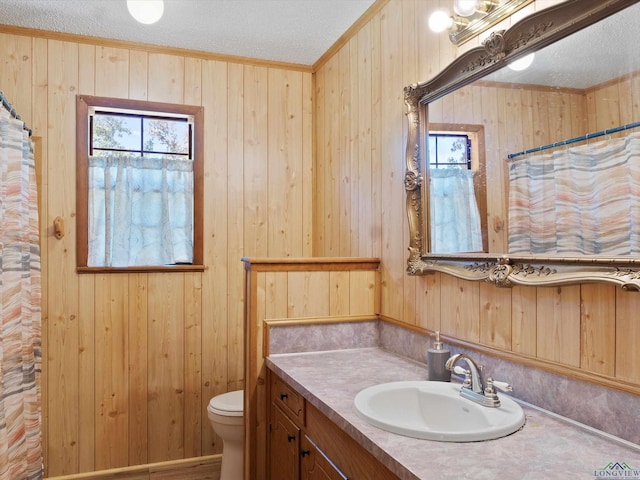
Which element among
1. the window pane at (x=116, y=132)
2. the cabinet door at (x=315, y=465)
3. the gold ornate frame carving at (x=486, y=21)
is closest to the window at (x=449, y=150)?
the gold ornate frame carving at (x=486, y=21)

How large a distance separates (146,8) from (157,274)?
154 centimetres

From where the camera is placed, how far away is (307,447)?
1759 mm

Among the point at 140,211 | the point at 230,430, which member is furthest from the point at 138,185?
the point at 230,430

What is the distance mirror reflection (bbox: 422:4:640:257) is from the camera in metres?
1.22

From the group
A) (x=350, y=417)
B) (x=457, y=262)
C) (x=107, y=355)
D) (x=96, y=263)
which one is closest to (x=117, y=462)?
(x=107, y=355)

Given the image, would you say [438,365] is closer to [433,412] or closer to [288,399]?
[433,412]

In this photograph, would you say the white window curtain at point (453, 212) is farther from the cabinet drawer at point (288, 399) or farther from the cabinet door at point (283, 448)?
the cabinet door at point (283, 448)

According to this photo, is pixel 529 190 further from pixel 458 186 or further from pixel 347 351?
pixel 347 351

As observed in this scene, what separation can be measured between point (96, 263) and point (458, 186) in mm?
2249

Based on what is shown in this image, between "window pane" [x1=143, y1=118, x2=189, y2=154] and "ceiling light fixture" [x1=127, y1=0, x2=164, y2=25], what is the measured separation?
82 cm

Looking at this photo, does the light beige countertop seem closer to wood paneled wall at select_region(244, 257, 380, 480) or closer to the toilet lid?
wood paneled wall at select_region(244, 257, 380, 480)

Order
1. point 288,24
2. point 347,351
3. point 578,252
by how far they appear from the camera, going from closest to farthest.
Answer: point 578,252, point 347,351, point 288,24

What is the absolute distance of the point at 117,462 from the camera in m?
2.97

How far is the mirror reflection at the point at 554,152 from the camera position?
1222mm
